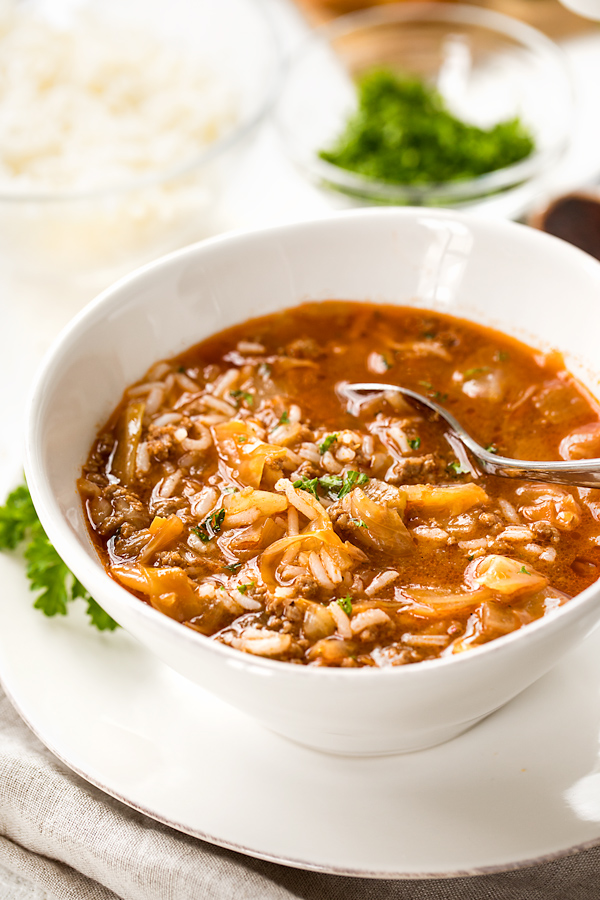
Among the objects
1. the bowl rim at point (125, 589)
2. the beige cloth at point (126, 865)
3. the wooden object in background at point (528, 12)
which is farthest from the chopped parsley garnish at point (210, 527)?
the wooden object in background at point (528, 12)

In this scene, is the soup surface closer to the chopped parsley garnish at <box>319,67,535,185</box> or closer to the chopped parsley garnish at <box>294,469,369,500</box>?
the chopped parsley garnish at <box>294,469,369,500</box>

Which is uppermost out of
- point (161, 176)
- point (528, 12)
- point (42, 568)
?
point (528, 12)

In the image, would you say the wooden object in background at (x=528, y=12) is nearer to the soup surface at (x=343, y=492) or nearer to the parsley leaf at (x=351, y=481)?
the soup surface at (x=343, y=492)

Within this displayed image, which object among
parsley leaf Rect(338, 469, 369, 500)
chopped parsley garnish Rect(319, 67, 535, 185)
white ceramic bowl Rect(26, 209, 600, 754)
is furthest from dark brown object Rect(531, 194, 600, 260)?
parsley leaf Rect(338, 469, 369, 500)

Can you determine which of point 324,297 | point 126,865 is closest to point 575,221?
point 324,297

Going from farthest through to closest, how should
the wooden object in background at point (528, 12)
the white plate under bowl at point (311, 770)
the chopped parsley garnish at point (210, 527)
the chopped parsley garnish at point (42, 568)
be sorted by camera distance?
the wooden object in background at point (528, 12) → the chopped parsley garnish at point (42, 568) → the chopped parsley garnish at point (210, 527) → the white plate under bowl at point (311, 770)

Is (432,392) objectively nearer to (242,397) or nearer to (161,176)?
(242,397)

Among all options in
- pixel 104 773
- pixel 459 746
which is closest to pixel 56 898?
pixel 104 773
